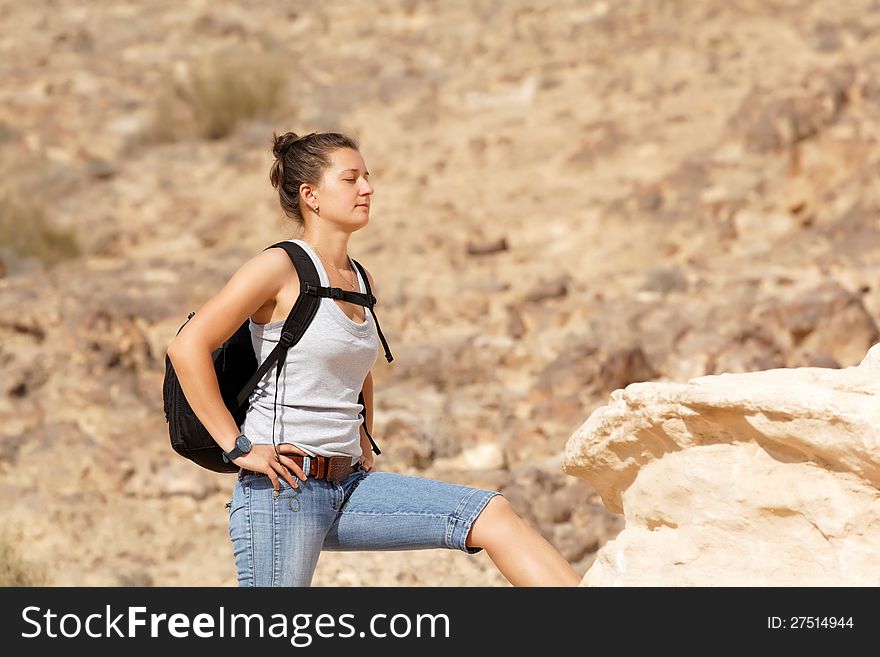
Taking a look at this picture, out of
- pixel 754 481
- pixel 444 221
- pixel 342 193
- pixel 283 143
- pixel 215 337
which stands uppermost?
pixel 444 221

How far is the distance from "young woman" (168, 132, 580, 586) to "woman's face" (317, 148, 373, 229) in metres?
0.12

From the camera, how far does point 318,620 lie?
7.55ft

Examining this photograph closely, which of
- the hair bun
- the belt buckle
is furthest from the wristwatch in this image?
the hair bun

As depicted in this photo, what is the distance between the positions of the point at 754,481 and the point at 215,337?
133 cm

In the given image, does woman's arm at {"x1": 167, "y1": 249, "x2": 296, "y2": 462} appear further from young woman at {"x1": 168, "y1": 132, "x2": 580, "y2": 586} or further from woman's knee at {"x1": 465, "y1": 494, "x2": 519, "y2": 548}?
woman's knee at {"x1": 465, "y1": 494, "x2": 519, "y2": 548}

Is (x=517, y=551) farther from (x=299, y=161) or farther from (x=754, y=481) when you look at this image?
(x=299, y=161)

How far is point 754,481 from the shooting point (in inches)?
100.0

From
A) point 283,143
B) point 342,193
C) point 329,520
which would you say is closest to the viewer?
point 329,520

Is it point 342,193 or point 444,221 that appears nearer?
point 342,193

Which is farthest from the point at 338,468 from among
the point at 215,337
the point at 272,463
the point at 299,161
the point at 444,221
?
the point at 444,221

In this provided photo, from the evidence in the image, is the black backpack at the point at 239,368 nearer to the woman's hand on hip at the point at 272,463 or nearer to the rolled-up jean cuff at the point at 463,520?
the woman's hand on hip at the point at 272,463

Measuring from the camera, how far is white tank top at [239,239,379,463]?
2.80m

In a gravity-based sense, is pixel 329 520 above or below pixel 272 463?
below

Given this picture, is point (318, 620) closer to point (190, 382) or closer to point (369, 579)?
point (190, 382)
